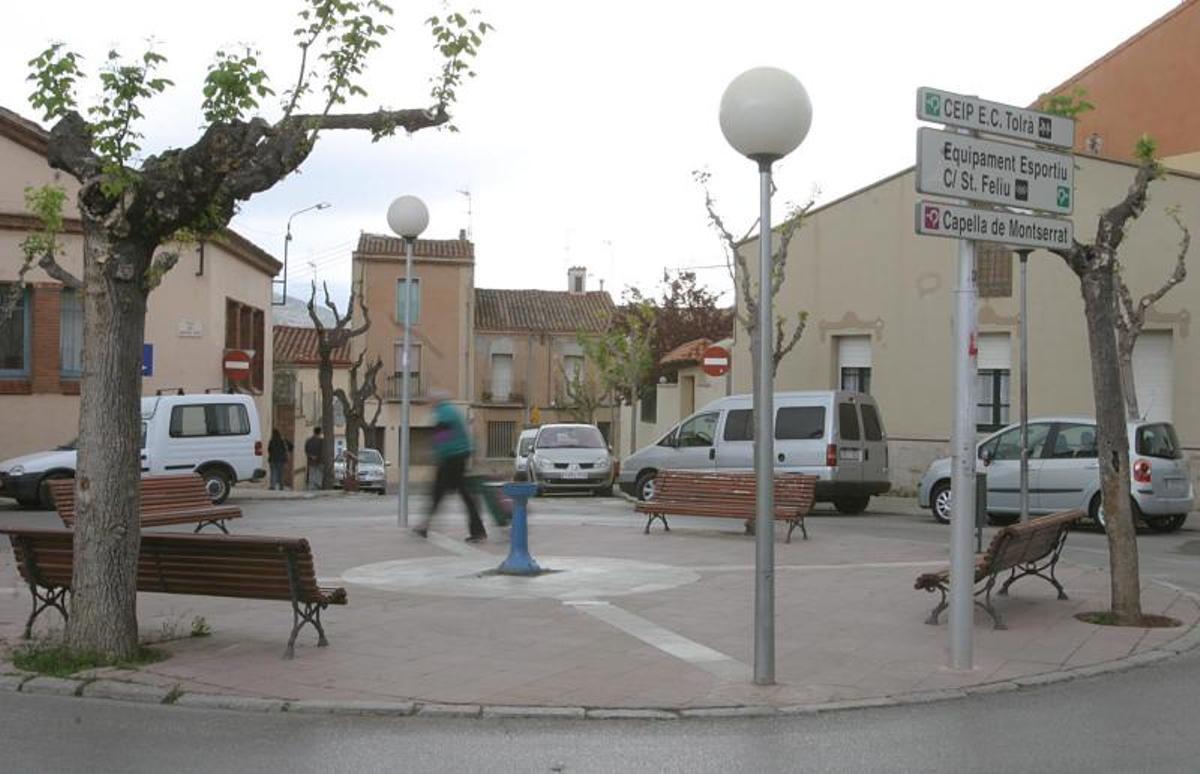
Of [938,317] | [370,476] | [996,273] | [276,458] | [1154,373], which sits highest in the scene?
[996,273]

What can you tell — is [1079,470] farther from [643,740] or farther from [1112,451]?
[643,740]

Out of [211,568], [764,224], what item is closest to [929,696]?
[764,224]

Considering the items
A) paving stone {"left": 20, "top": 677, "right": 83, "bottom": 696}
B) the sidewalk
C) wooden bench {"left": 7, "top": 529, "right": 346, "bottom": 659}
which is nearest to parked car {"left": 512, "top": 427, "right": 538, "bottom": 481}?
the sidewalk

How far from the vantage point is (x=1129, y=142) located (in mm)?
27844

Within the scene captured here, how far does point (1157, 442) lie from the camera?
57.0 ft

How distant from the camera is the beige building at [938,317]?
2241 cm

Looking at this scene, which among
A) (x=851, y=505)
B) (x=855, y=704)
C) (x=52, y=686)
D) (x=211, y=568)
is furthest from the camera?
(x=851, y=505)

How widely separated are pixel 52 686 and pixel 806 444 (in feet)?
49.6

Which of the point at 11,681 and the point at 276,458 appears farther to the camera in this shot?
the point at 276,458

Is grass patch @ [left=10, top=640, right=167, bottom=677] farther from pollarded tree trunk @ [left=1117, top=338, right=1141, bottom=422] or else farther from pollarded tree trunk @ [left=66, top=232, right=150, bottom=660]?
pollarded tree trunk @ [left=1117, top=338, right=1141, bottom=422]

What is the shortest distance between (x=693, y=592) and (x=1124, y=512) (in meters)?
3.62

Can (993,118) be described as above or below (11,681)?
above

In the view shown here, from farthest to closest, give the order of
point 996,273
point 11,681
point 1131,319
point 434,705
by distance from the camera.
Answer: point 996,273, point 1131,319, point 11,681, point 434,705

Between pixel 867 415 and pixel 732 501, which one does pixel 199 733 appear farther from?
pixel 867 415
